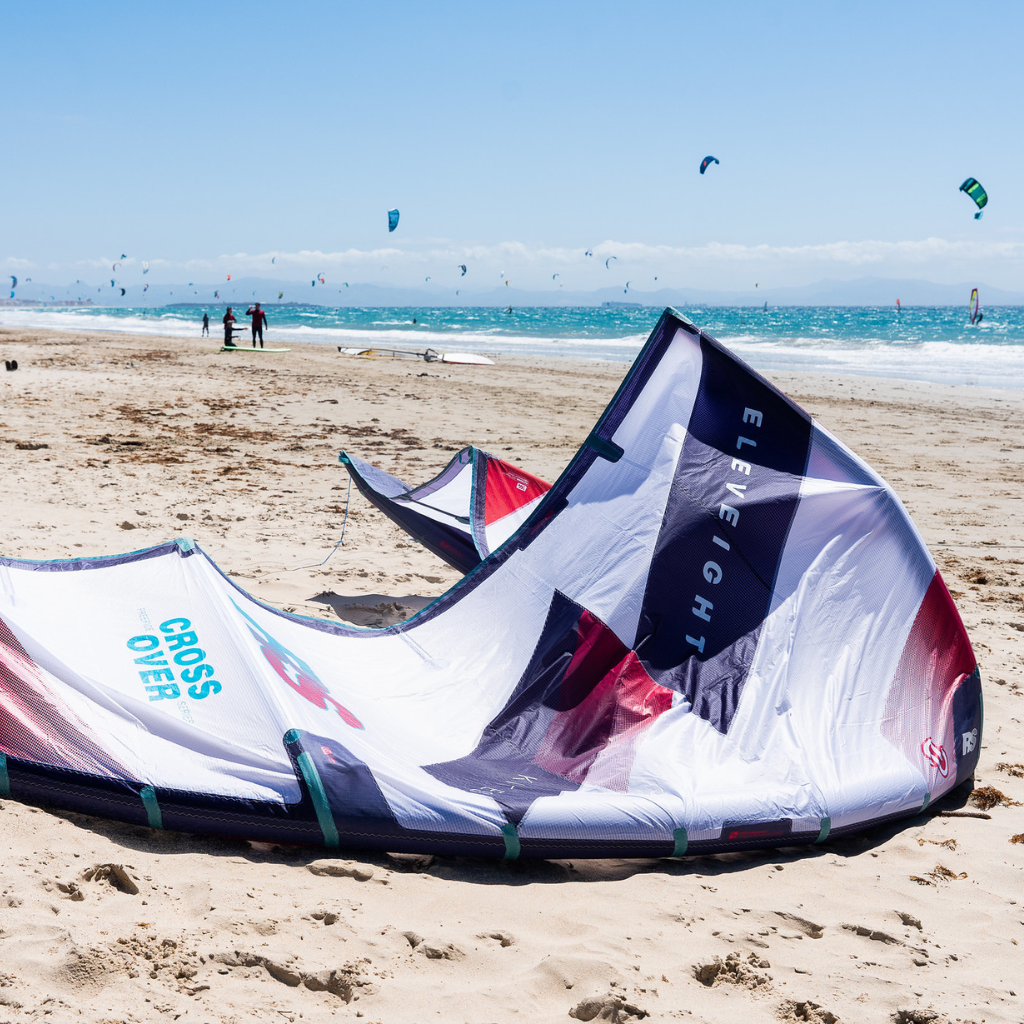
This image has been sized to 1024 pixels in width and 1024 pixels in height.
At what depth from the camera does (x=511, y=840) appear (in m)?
2.77

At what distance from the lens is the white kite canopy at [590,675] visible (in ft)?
8.98

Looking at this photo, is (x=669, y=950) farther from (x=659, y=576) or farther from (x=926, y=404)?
(x=926, y=404)

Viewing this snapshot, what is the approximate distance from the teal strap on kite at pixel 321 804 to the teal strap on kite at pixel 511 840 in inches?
19.9

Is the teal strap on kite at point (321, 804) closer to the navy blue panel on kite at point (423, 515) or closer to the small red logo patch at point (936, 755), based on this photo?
the small red logo patch at point (936, 755)

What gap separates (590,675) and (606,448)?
1.12m

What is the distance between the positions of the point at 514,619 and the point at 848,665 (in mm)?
1401

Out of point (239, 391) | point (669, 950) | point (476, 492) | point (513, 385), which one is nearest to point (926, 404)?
point (513, 385)

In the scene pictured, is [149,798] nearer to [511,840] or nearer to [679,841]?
[511,840]

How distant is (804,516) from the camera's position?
3.81 meters

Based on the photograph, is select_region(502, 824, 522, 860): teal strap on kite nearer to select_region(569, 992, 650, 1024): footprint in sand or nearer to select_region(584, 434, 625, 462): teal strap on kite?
select_region(569, 992, 650, 1024): footprint in sand

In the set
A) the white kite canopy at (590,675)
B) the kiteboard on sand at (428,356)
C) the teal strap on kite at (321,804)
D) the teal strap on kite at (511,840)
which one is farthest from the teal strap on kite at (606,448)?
the kiteboard on sand at (428,356)

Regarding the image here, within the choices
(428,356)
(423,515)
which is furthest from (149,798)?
(428,356)

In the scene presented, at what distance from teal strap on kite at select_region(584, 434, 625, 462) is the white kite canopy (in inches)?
0.4

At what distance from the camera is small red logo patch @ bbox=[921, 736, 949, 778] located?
11.0 ft
